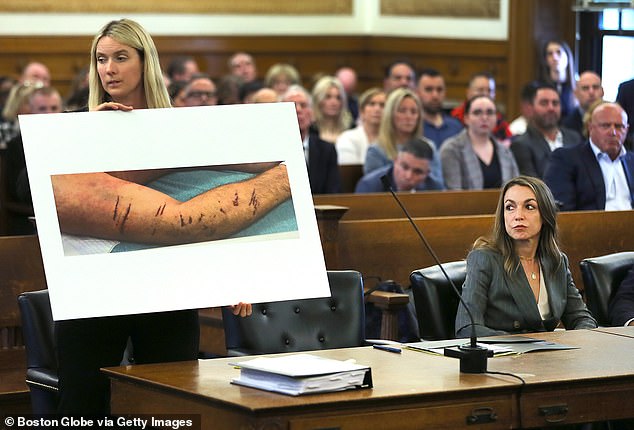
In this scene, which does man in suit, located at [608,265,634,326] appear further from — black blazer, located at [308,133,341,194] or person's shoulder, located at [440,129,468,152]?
person's shoulder, located at [440,129,468,152]

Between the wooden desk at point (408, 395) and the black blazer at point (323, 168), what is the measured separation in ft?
14.0

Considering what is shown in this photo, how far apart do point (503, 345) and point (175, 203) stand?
3.64 feet

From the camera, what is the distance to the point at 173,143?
3.72m

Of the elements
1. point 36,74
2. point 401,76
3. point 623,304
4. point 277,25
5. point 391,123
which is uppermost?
point 277,25

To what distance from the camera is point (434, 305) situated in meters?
4.69

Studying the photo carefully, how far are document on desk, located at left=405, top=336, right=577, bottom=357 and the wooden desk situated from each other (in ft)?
0.23

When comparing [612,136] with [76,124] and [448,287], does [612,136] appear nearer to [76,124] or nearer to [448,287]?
[448,287]

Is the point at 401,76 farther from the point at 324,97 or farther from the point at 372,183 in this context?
the point at 372,183

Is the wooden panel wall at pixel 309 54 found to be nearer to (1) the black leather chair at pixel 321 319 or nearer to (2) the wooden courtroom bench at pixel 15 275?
(2) the wooden courtroom bench at pixel 15 275

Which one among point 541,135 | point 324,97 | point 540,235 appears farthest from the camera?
point 324,97

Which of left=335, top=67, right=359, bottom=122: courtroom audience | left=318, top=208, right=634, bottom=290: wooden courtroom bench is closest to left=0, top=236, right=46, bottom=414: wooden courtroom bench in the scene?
left=318, top=208, right=634, bottom=290: wooden courtroom bench

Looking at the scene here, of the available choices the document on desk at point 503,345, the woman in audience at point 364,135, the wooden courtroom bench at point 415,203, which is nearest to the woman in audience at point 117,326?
the document on desk at point 503,345

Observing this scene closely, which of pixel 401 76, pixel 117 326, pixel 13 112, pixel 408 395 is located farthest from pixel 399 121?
pixel 408 395

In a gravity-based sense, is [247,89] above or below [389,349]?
above
